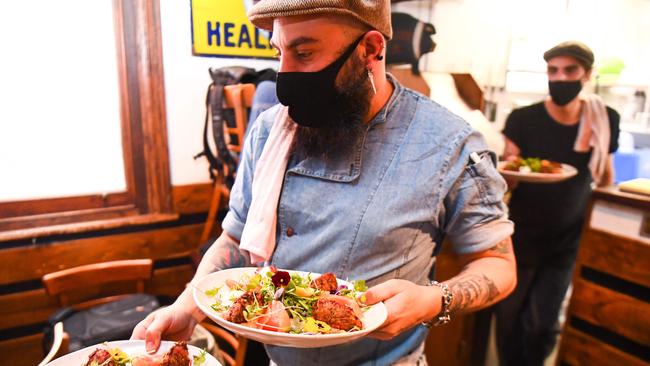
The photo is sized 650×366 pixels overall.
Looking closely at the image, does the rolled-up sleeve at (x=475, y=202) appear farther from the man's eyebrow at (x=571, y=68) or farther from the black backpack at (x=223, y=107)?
the black backpack at (x=223, y=107)

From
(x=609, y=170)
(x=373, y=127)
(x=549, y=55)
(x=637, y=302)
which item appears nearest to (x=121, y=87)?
(x=373, y=127)

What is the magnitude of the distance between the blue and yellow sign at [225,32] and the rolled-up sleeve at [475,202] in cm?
168

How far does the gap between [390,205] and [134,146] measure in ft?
6.80

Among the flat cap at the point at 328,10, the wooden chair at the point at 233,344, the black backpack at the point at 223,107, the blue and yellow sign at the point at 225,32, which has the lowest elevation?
the wooden chair at the point at 233,344

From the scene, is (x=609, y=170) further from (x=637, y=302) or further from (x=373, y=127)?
(x=373, y=127)

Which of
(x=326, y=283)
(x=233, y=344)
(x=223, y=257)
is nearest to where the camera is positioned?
(x=326, y=283)

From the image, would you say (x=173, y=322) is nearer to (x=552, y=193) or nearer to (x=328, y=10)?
(x=328, y=10)

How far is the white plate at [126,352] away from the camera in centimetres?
98

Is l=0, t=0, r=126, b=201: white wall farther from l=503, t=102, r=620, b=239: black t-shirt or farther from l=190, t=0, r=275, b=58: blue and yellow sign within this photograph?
l=503, t=102, r=620, b=239: black t-shirt

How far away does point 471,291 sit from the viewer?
1.14 meters

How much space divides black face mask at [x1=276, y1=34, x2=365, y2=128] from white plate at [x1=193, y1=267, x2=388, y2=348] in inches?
16.0

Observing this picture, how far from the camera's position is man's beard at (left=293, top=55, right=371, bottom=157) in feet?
3.76

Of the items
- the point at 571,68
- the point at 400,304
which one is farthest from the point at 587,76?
the point at 400,304

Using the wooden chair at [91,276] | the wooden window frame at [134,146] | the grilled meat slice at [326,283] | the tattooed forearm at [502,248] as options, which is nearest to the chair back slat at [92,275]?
the wooden chair at [91,276]
